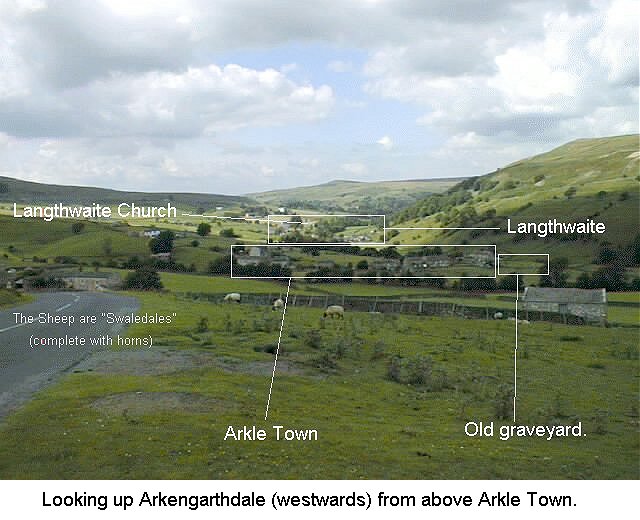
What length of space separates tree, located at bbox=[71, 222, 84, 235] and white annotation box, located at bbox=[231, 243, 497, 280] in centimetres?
324

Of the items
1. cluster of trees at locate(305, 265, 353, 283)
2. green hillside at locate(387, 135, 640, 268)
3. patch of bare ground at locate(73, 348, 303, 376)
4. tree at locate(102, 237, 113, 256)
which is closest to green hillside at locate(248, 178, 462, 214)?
green hillside at locate(387, 135, 640, 268)

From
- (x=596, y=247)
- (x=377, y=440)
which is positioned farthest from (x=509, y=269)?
(x=377, y=440)

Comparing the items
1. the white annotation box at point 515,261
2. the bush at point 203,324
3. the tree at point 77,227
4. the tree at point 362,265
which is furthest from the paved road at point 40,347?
the white annotation box at point 515,261

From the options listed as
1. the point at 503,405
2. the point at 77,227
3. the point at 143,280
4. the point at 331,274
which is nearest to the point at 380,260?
the point at 331,274

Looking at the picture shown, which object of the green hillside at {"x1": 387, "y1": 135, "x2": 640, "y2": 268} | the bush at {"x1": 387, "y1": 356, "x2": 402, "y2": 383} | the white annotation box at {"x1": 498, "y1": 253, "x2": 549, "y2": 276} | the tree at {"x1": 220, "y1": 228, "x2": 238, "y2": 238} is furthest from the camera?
the white annotation box at {"x1": 498, "y1": 253, "x2": 549, "y2": 276}

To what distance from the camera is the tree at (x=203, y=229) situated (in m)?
13.5

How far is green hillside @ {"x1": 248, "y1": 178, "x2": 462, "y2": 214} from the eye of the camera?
17.9m

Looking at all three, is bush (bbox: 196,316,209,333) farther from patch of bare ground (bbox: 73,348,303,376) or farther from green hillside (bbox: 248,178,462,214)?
green hillside (bbox: 248,178,462,214)

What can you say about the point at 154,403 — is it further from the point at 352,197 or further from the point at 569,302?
the point at 569,302

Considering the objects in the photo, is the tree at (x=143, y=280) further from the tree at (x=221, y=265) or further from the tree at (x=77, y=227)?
the tree at (x=77, y=227)

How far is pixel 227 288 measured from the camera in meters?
14.2

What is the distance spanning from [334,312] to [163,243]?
16.7 feet

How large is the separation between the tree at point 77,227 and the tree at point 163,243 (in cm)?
145

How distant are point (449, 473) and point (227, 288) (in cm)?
755
